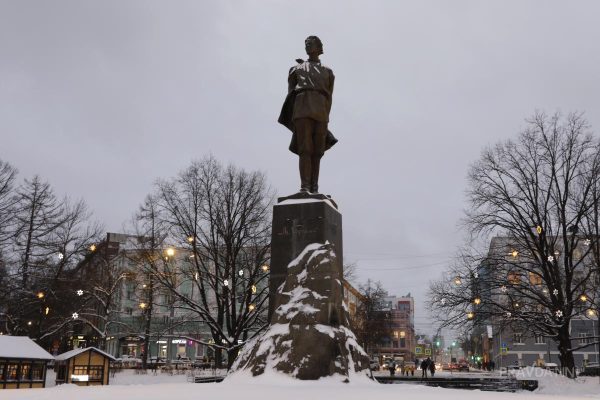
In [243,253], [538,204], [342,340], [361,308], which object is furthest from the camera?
[361,308]

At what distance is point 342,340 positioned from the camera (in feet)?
28.7

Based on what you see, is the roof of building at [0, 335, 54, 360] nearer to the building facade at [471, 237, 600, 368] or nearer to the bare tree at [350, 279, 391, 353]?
the building facade at [471, 237, 600, 368]

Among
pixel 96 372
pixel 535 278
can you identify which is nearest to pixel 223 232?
pixel 96 372

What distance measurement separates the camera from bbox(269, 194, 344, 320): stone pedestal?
10.5 meters

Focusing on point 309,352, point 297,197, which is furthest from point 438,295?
point 309,352

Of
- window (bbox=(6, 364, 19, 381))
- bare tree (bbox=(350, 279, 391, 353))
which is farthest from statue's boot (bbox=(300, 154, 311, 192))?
bare tree (bbox=(350, 279, 391, 353))

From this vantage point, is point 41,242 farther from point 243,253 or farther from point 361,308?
point 361,308

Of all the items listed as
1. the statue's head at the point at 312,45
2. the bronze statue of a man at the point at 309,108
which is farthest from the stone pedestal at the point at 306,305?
the statue's head at the point at 312,45

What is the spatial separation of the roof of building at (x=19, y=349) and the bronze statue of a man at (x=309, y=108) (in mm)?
16650

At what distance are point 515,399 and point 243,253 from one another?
29.3m

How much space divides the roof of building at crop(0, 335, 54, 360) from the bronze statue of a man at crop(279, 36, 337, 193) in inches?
655

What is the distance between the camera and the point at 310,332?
8656 mm

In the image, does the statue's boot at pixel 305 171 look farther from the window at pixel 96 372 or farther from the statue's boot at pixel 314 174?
the window at pixel 96 372

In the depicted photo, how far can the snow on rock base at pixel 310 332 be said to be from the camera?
27.1 feet
